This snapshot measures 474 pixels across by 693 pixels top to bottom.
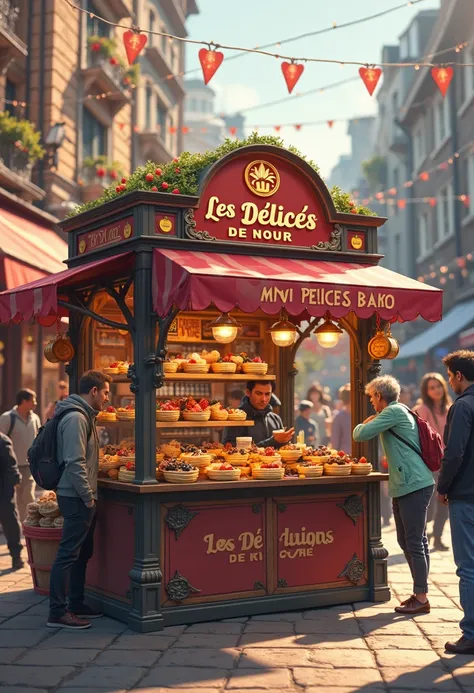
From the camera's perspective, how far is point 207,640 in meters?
6.99

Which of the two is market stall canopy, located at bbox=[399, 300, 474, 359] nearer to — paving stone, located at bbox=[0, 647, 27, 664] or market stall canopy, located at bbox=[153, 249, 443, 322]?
market stall canopy, located at bbox=[153, 249, 443, 322]

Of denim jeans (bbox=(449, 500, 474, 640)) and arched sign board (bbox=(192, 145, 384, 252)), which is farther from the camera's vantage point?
arched sign board (bbox=(192, 145, 384, 252))

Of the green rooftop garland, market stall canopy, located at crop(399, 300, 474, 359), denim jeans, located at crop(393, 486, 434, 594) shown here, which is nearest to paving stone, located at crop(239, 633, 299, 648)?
denim jeans, located at crop(393, 486, 434, 594)

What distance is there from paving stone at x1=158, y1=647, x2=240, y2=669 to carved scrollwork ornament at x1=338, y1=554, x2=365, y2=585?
6.77ft

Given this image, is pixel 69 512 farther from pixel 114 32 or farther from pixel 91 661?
pixel 114 32

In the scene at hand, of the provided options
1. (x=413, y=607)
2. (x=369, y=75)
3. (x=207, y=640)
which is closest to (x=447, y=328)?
(x=369, y=75)

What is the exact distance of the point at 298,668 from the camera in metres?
6.18

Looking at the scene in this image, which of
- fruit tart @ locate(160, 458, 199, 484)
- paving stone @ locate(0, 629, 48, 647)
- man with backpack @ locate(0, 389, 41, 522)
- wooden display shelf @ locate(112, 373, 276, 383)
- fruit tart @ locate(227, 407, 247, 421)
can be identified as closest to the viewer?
paving stone @ locate(0, 629, 48, 647)

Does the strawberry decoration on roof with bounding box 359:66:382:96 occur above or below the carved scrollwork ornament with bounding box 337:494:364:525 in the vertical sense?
above

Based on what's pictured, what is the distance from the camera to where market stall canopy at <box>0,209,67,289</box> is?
14.0 meters

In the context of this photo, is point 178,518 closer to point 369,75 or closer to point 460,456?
point 460,456

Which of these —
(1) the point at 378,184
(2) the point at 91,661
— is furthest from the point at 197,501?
(1) the point at 378,184

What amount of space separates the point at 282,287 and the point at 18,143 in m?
11.1

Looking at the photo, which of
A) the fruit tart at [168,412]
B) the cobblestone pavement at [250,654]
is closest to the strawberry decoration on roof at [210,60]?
the fruit tart at [168,412]
